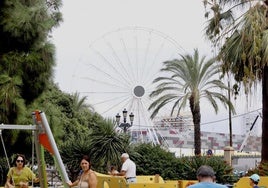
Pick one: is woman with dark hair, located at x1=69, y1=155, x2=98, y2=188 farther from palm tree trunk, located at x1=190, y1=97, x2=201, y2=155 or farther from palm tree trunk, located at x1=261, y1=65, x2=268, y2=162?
palm tree trunk, located at x1=190, y1=97, x2=201, y2=155

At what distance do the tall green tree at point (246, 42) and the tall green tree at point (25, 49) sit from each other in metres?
6.17

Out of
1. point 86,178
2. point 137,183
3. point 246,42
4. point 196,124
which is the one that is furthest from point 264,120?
point 196,124

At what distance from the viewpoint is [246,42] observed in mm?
17984

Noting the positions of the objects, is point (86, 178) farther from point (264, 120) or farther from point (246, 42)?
point (264, 120)

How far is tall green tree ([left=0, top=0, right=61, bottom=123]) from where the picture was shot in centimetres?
2278

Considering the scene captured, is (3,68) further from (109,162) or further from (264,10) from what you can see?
(264,10)

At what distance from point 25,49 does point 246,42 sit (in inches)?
365

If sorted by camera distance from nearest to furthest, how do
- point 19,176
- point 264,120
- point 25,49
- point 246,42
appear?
point 19,176 → point 246,42 → point 264,120 → point 25,49

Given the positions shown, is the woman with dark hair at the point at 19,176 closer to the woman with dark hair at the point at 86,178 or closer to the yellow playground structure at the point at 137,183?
the yellow playground structure at the point at 137,183

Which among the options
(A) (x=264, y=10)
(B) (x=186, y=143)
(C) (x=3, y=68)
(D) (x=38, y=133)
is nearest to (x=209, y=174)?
(D) (x=38, y=133)


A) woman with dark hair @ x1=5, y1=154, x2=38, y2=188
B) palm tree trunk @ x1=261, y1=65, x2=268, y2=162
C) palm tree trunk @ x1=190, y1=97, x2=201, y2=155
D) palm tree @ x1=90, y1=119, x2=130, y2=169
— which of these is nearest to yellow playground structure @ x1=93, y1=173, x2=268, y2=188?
woman with dark hair @ x1=5, y1=154, x2=38, y2=188

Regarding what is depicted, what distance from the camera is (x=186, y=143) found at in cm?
9038

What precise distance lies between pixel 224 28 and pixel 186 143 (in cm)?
7445

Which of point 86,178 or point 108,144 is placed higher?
point 108,144
